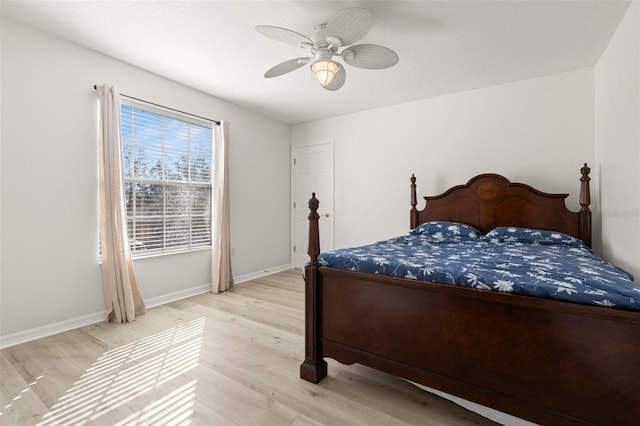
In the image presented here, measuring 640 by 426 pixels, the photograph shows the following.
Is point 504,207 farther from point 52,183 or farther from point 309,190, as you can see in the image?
point 52,183

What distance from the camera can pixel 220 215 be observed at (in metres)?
3.76

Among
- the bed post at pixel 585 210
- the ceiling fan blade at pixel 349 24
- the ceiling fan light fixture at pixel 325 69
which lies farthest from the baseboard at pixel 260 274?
the bed post at pixel 585 210

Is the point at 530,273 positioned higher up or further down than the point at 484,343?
higher up

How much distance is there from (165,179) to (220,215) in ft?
2.50

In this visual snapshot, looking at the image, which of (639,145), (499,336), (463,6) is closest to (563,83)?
(639,145)

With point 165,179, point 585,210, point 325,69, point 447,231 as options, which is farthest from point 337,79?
point 585,210

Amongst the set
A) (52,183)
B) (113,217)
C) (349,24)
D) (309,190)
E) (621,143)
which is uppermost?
(349,24)

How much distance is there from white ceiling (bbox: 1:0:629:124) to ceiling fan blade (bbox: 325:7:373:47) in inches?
9.3

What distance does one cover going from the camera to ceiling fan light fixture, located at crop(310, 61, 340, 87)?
88.5 inches

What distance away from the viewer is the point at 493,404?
132 cm

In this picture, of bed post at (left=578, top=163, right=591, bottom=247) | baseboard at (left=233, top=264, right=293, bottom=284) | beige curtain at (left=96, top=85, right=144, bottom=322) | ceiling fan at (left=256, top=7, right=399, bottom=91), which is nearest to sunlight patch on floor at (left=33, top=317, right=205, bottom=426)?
beige curtain at (left=96, top=85, right=144, bottom=322)

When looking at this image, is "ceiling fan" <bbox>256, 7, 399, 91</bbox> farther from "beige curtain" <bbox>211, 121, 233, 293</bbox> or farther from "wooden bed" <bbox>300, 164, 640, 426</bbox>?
"beige curtain" <bbox>211, 121, 233, 293</bbox>

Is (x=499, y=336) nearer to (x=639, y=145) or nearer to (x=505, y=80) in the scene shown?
(x=639, y=145)

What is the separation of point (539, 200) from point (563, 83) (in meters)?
1.27
